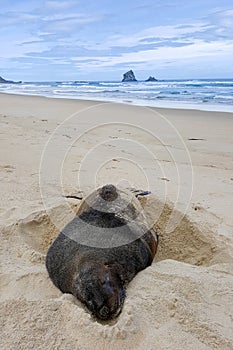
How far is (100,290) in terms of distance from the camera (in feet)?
6.97

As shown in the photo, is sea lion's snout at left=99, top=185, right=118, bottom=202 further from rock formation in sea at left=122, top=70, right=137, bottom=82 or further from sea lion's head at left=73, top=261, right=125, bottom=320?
rock formation in sea at left=122, top=70, right=137, bottom=82

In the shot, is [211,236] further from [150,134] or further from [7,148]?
[150,134]

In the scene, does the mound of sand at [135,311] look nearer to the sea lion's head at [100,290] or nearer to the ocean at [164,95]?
the sea lion's head at [100,290]

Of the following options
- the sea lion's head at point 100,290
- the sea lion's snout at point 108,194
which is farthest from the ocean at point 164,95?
the sea lion's head at point 100,290

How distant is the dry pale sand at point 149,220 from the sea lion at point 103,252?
8 centimetres

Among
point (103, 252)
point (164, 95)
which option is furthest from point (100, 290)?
point (164, 95)

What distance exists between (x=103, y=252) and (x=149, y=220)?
3.65 ft

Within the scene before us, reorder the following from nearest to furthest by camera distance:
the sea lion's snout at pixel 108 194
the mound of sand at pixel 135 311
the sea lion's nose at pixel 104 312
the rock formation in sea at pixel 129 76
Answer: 1. the mound of sand at pixel 135 311
2. the sea lion's nose at pixel 104 312
3. the sea lion's snout at pixel 108 194
4. the rock formation in sea at pixel 129 76

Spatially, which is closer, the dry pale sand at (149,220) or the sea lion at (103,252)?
the dry pale sand at (149,220)

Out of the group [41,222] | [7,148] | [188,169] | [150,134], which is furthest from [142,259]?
[150,134]

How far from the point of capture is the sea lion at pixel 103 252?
2152mm

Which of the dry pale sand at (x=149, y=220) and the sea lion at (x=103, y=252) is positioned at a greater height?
the sea lion at (x=103, y=252)

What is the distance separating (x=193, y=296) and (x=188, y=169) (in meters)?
3.49

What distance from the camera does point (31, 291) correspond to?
2418mm
